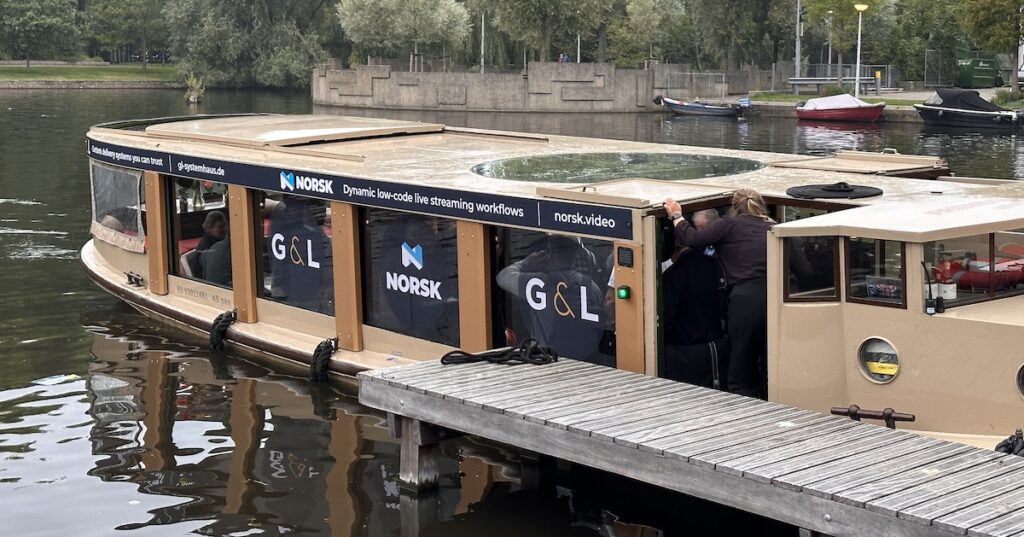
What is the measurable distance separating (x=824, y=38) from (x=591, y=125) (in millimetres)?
24530

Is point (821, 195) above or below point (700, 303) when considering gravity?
above

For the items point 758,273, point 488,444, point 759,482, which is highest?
point 758,273

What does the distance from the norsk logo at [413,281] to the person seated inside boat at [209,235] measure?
2833 mm

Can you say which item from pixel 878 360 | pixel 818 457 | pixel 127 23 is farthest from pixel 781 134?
pixel 127 23

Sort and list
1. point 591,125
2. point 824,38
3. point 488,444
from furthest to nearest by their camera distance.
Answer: point 824,38 < point 591,125 < point 488,444

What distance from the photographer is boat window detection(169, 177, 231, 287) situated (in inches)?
581

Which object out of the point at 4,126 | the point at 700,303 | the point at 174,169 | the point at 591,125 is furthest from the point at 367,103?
the point at 700,303

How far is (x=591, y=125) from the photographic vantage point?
194ft

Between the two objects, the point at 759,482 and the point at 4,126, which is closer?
the point at 759,482

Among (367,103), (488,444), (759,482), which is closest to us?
(759,482)

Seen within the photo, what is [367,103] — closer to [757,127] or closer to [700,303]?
[757,127]

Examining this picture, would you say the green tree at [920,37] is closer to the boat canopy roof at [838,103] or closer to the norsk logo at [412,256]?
the boat canopy roof at [838,103]

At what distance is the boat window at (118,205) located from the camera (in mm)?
16125

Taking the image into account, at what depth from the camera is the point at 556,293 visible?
432 inches
